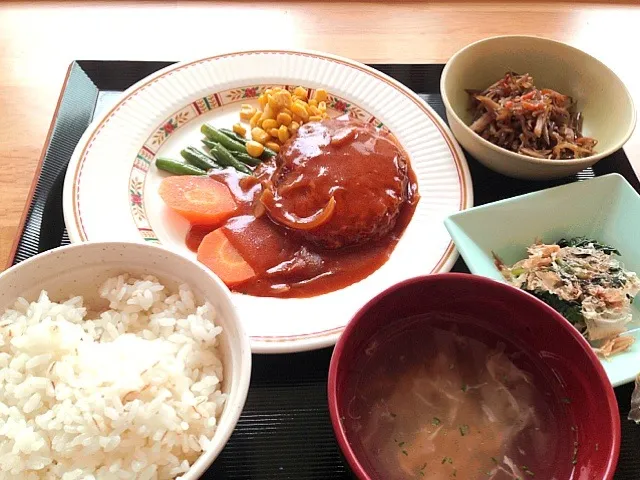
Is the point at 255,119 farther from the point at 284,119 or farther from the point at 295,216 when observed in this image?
the point at 295,216

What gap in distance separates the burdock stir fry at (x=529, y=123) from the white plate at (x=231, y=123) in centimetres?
18

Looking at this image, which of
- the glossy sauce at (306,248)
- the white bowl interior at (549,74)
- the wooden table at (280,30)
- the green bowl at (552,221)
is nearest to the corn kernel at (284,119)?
the glossy sauce at (306,248)

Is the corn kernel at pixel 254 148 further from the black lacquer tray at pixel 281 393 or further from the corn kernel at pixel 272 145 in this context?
the black lacquer tray at pixel 281 393

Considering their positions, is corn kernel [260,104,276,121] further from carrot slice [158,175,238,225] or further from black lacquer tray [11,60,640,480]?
black lacquer tray [11,60,640,480]

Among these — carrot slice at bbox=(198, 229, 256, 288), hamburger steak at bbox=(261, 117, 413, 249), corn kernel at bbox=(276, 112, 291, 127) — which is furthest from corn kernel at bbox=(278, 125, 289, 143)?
carrot slice at bbox=(198, 229, 256, 288)

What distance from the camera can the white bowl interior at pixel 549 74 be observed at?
7.39 ft

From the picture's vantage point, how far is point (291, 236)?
82.3 inches

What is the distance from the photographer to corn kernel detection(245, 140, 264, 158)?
91.6 inches

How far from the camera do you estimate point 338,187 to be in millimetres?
2029

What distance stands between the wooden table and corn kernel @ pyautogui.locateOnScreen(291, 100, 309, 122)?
0.56m

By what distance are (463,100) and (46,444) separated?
2.00 meters

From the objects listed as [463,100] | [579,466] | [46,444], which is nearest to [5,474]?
[46,444]

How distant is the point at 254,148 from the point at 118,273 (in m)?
1.12

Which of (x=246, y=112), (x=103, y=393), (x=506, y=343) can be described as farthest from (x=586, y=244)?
(x=103, y=393)
